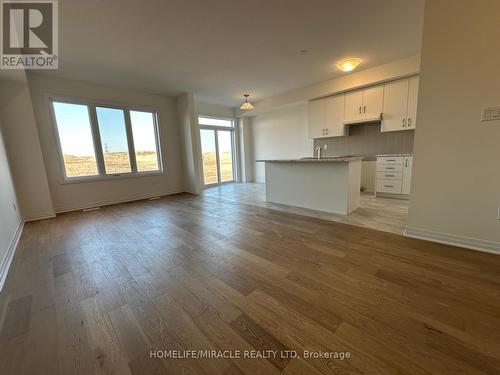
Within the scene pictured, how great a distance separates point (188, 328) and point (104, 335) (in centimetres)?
52

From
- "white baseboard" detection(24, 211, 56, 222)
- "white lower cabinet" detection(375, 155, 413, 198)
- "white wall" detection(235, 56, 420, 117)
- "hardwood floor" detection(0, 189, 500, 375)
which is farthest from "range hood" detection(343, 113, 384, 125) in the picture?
"white baseboard" detection(24, 211, 56, 222)

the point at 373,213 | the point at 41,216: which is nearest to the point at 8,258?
the point at 41,216

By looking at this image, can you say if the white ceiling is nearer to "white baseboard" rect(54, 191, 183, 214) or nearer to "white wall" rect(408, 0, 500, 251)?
"white wall" rect(408, 0, 500, 251)

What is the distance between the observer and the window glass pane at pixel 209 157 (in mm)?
6740

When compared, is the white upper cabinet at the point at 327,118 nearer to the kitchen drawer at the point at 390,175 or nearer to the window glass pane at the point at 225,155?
the kitchen drawer at the point at 390,175

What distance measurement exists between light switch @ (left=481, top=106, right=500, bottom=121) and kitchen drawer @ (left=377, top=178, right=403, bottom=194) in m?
2.51

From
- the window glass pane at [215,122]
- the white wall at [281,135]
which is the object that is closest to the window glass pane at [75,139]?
the window glass pane at [215,122]

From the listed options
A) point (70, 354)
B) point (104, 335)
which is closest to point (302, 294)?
point (104, 335)

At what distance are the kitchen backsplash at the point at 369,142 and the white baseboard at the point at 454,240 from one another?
2.77 m

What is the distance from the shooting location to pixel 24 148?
11.9 ft

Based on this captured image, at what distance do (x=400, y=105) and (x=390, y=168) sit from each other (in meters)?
1.30

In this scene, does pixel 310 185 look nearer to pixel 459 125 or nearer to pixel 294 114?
pixel 459 125

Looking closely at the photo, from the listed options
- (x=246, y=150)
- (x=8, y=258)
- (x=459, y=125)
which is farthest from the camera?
(x=246, y=150)

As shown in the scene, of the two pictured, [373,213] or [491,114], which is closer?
[491,114]
